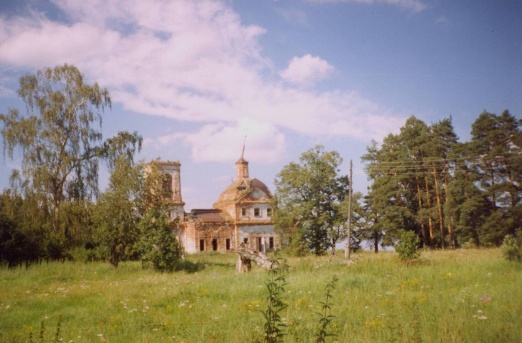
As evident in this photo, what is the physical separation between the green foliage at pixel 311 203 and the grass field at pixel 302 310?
21.6 m

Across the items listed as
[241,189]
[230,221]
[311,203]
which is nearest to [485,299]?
[311,203]

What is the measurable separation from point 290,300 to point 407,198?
3078 centimetres

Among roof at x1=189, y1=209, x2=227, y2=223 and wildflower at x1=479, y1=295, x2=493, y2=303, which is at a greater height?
roof at x1=189, y1=209, x2=227, y2=223

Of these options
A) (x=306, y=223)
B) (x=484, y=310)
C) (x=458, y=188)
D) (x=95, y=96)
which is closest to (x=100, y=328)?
(x=484, y=310)

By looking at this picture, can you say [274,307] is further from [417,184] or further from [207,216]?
[207,216]

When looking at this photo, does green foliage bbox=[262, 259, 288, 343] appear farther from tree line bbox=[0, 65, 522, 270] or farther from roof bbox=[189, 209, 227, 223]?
roof bbox=[189, 209, 227, 223]

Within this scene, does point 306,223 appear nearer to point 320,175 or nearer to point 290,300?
point 320,175

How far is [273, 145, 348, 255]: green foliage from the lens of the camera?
35.2 metres

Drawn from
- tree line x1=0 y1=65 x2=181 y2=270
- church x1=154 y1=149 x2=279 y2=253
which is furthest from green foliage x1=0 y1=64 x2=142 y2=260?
church x1=154 y1=149 x2=279 y2=253

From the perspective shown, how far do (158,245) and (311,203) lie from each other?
731 inches

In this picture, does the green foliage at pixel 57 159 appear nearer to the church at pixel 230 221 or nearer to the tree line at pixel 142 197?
the tree line at pixel 142 197

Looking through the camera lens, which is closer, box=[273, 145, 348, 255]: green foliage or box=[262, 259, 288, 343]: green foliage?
box=[262, 259, 288, 343]: green foliage

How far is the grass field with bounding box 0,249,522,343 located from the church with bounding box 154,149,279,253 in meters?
30.6

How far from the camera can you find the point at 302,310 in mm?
7754
